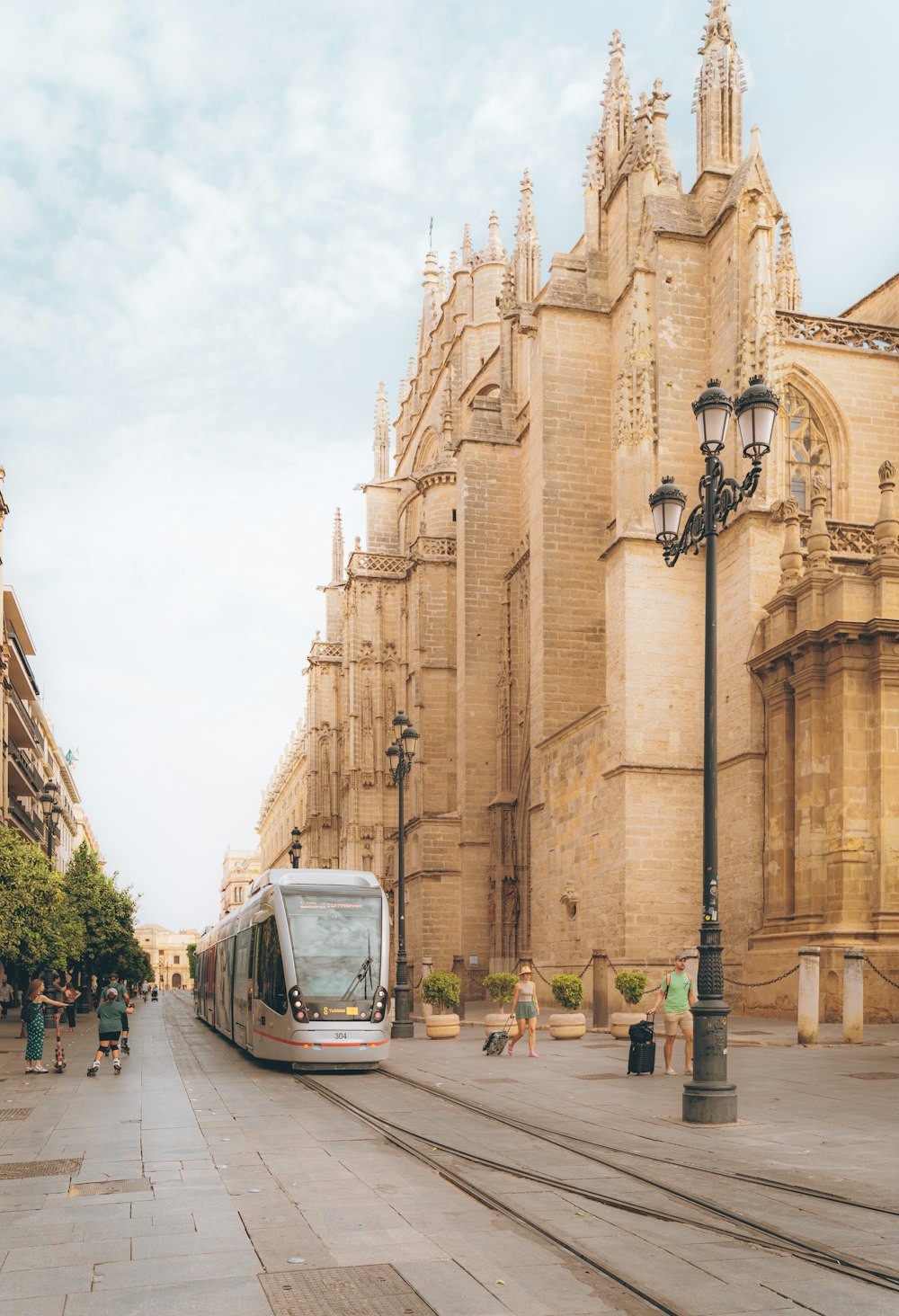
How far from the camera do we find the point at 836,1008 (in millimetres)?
20453

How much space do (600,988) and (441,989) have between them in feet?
14.4

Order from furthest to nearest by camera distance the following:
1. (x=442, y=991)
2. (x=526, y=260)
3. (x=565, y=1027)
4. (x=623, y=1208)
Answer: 1. (x=526, y=260)
2. (x=442, y=991)
3. (x=565, y=1027)
4. (x=623, y=1208)

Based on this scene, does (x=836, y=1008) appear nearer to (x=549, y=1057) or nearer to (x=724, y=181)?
(x=549, y=1057)

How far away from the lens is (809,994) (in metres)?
17.9

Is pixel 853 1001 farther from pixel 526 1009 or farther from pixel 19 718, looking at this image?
pixel 19 718

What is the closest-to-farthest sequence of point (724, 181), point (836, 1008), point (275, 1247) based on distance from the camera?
point (275, 1247) < point (836, 1008) < point (724, 181)

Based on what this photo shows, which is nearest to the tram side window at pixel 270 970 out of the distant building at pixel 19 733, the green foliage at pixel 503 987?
the green foliage at pixel 503 987

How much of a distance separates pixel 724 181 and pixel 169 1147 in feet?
77.5

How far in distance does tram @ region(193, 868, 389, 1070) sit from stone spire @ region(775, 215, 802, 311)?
26.2m

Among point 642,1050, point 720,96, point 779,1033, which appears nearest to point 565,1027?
point 779,1033

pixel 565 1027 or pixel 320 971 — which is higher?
pixel 320 971

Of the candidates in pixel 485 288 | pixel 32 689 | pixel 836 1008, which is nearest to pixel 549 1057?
pixel 836 1008

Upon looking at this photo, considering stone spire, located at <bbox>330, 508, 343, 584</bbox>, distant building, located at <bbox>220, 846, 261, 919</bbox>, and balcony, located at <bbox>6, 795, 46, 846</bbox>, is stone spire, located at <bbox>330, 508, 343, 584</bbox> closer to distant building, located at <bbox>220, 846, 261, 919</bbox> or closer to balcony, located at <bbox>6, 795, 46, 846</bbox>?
balcony, located at <bbox>6, 795, 46, 846</bbox>

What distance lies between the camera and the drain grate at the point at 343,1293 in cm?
569
